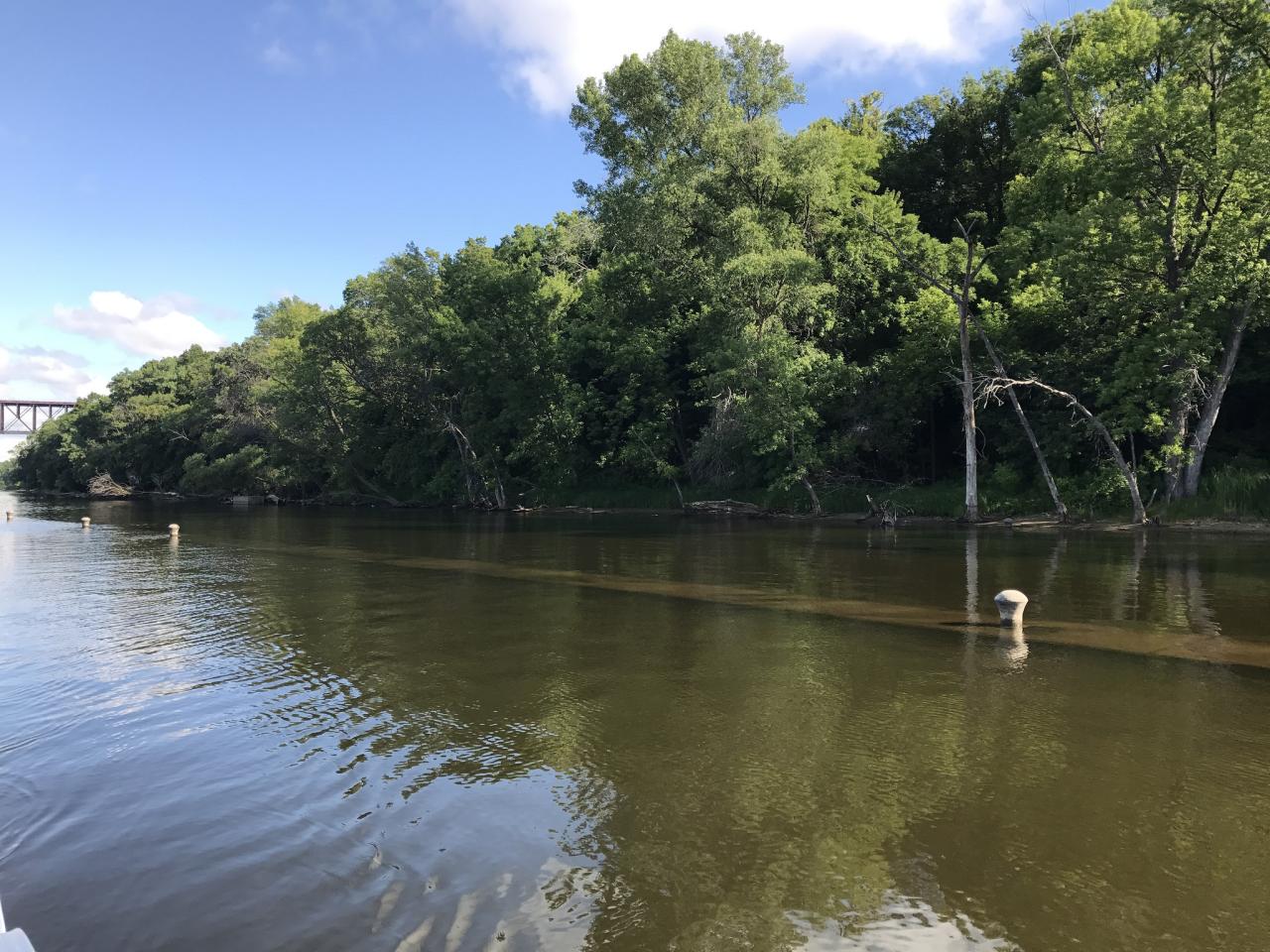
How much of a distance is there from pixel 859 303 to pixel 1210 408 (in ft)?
53.8

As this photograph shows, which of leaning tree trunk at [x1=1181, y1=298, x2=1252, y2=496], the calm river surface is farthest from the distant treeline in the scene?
the calm river surface

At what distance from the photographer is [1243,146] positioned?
74.9 feet

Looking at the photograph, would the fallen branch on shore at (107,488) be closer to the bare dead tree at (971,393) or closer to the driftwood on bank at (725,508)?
the driftwood on bank at (725,508)

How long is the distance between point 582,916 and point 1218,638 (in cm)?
966

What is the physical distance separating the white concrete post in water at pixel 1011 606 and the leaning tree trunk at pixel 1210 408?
64.6 feet


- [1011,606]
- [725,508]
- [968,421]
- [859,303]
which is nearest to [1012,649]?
[1011,606]

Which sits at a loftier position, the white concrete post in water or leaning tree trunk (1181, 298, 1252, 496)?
leaning tree trunk (1181, 298, 1252, 496)

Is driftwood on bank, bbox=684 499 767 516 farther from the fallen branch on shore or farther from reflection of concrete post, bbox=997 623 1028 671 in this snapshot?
the fallen branch on shore

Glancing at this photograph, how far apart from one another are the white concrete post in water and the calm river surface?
606 millimetres

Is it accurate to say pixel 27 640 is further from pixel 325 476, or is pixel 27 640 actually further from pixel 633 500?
pixel 325 476

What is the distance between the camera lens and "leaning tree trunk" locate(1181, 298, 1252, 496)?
25172 millimetres

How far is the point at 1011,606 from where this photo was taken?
1079 centimetres

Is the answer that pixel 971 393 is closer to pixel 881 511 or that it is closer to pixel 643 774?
pixel 881 511

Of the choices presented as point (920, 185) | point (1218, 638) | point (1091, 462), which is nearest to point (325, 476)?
point (920, 185)
